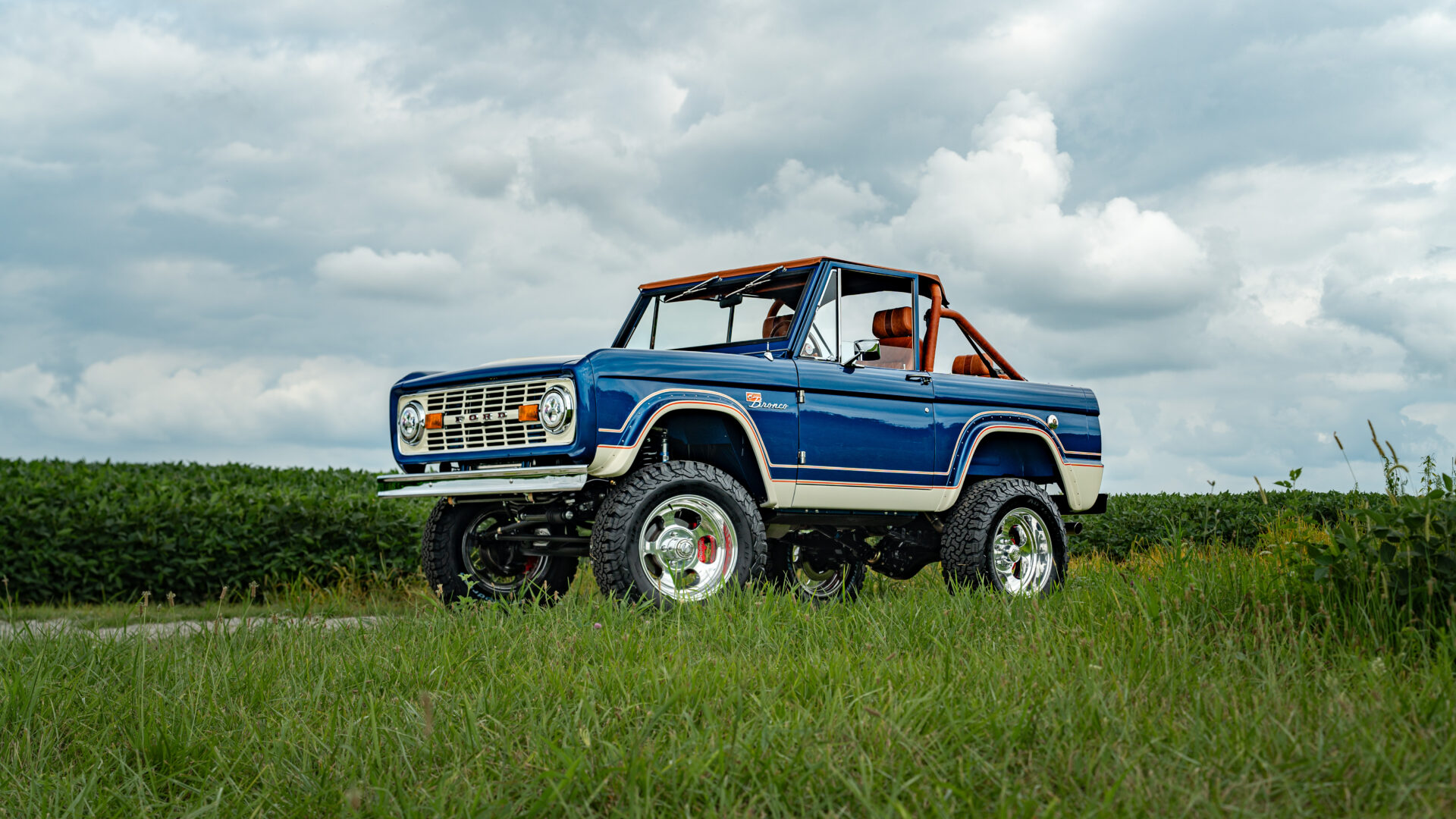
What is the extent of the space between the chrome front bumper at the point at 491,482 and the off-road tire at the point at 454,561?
1.58 feet

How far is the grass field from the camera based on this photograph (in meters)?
2.95

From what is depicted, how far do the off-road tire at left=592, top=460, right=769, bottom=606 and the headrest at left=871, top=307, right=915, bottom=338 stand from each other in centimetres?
224

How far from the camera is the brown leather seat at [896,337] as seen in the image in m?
7.89

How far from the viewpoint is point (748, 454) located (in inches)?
267

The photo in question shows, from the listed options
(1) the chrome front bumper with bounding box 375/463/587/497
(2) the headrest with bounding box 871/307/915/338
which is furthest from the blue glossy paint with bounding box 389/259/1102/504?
(2) the headrest with bounding box 871/307/915/338

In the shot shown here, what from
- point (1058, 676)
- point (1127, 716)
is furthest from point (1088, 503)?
point (1127, 716)

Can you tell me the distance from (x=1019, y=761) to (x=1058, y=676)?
0.92 meters

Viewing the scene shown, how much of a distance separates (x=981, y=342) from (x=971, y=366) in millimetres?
255

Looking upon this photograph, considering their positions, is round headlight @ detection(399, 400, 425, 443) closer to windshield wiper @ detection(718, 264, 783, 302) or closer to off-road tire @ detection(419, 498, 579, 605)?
off-road tire @ detection(419, 498, 579, 605)

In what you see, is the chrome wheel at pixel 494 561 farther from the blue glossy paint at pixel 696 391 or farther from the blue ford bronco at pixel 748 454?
the blue glossy paint at pixel 696 391

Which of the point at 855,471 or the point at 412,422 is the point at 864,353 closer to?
the point at 855,471

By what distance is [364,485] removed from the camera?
16.0 metres

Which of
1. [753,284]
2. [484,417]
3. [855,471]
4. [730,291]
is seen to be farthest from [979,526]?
[484,417]

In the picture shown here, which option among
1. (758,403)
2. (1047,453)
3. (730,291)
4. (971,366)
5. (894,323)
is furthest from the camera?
(971,366)
